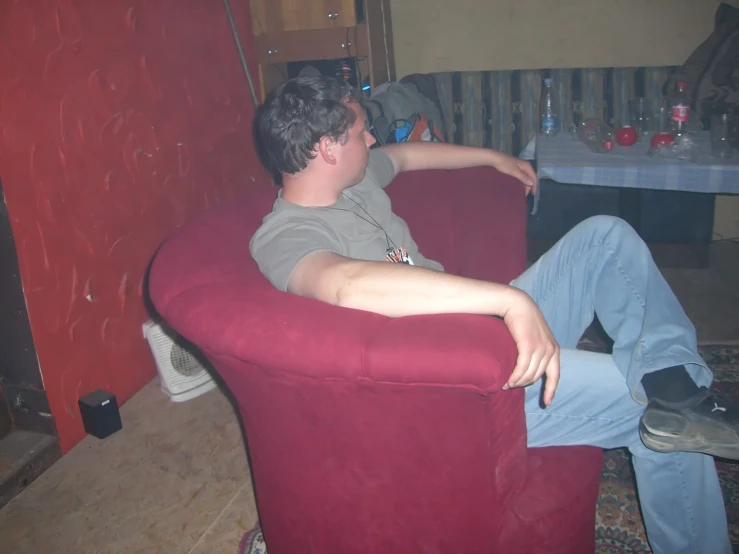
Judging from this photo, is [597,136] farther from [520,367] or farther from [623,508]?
[520,367]

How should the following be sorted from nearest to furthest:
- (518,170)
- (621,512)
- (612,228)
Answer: (612,228)
(621,512)
(518,170)

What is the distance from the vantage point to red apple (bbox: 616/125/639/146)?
2.53 m

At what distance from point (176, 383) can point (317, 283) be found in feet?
4.44

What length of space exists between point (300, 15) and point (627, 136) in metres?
1.54

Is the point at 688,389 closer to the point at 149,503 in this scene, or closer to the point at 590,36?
the point at 149,503

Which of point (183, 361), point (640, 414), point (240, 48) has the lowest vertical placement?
Result: point (183, 361)

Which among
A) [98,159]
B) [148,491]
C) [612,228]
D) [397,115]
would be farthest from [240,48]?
[612,228]

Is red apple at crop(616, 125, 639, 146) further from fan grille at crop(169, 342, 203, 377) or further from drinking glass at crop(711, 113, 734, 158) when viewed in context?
fan grille at crop(169, 342, 203, 377)

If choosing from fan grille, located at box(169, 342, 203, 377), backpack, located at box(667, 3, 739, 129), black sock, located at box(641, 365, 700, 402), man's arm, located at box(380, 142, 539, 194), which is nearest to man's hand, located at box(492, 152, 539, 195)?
man's arm, located at box(380, 142, 539, 194)

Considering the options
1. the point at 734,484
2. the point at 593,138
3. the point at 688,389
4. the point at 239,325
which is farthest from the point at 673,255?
the point at 239,325

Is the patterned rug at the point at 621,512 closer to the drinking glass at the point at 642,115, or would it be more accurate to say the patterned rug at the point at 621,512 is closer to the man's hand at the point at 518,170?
the man's hand at the point at 518,170

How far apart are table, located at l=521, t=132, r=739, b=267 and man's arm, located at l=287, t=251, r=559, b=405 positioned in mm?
1485

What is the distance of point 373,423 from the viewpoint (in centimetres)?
89

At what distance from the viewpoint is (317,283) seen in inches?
39.4
